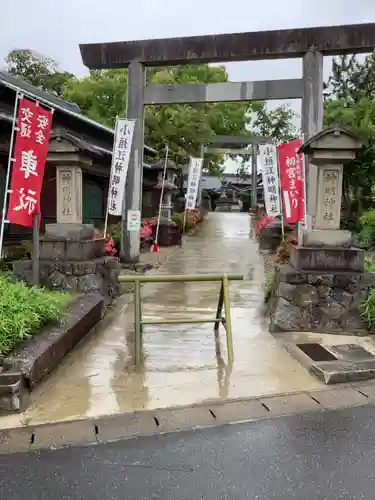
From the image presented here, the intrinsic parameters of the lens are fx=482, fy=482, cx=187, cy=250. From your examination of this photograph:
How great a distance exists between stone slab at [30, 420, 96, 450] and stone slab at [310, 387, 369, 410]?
2057mm

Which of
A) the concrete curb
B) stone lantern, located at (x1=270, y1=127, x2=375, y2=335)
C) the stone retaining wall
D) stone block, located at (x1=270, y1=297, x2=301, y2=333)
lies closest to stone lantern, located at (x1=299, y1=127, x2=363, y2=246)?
stone lantern, located at (x1=270, y1=127, x2=375, y2=335)

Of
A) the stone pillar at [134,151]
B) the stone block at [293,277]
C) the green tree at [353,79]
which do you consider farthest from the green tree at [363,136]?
the stone block at [293,277]

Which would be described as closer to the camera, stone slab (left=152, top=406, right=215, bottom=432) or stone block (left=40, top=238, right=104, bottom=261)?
stone slab (left=152, top=406, right=215, bottom=432)

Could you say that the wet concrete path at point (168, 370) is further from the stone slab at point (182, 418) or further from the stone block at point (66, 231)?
the stone block at point (66, 231)

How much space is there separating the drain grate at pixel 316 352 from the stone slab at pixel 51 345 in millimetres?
2757

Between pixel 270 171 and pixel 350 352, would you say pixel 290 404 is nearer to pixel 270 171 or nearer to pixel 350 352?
pixel 350 352

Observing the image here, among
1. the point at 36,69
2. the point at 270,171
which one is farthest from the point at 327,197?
the point at 36,69

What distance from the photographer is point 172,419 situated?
3986 mm

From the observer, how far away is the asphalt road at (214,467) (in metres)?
2.92

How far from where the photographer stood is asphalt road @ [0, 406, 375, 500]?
115 inches

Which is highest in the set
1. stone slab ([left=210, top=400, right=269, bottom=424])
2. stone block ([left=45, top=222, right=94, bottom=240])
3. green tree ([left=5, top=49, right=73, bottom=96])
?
green tree ([left=5, top=49, right=73, bottom=96])

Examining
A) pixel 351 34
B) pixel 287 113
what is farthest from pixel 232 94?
pixel 287 113

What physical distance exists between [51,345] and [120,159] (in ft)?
25.3

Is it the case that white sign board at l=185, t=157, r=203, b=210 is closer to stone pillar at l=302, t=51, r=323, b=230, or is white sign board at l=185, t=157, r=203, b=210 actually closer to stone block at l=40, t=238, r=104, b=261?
stone pillar at l=302, t=51, r=323, b=230
